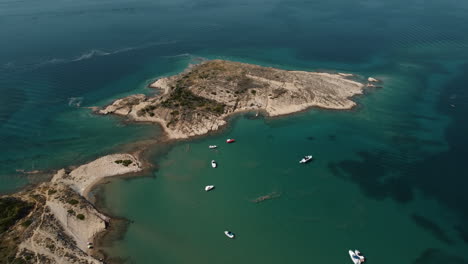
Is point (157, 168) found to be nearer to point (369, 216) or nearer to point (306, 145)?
point (306, 145)

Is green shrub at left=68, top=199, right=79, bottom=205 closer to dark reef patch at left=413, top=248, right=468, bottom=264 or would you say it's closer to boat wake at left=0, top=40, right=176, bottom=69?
dark reef patch at left=413, top=248, right=468, bottom=264

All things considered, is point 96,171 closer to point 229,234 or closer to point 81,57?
point 229,234

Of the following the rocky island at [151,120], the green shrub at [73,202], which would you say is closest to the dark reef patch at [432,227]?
the rocky island at [151,120]

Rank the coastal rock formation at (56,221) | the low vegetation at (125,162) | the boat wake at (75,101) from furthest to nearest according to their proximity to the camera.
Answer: the boat wake at (75,101) < the low vegetation at (125,162) < the coastal rock formation at (56,221)

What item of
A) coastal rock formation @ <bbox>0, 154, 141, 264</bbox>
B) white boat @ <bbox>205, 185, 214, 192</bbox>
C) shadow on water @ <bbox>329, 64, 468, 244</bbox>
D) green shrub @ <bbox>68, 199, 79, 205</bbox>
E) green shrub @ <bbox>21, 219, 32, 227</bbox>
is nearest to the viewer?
coastal rock formation @ <bbox>0, 154, 141, 264</bbox>

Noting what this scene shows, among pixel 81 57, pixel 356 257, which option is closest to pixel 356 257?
pixel 356 257

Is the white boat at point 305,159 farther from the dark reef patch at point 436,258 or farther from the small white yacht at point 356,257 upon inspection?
the dark reef patch at point 436,258

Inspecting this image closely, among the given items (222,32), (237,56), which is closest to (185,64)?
(237,56)

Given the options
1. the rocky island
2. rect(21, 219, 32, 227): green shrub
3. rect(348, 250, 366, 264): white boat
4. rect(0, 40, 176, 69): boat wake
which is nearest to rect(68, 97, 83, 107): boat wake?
the rocky island
